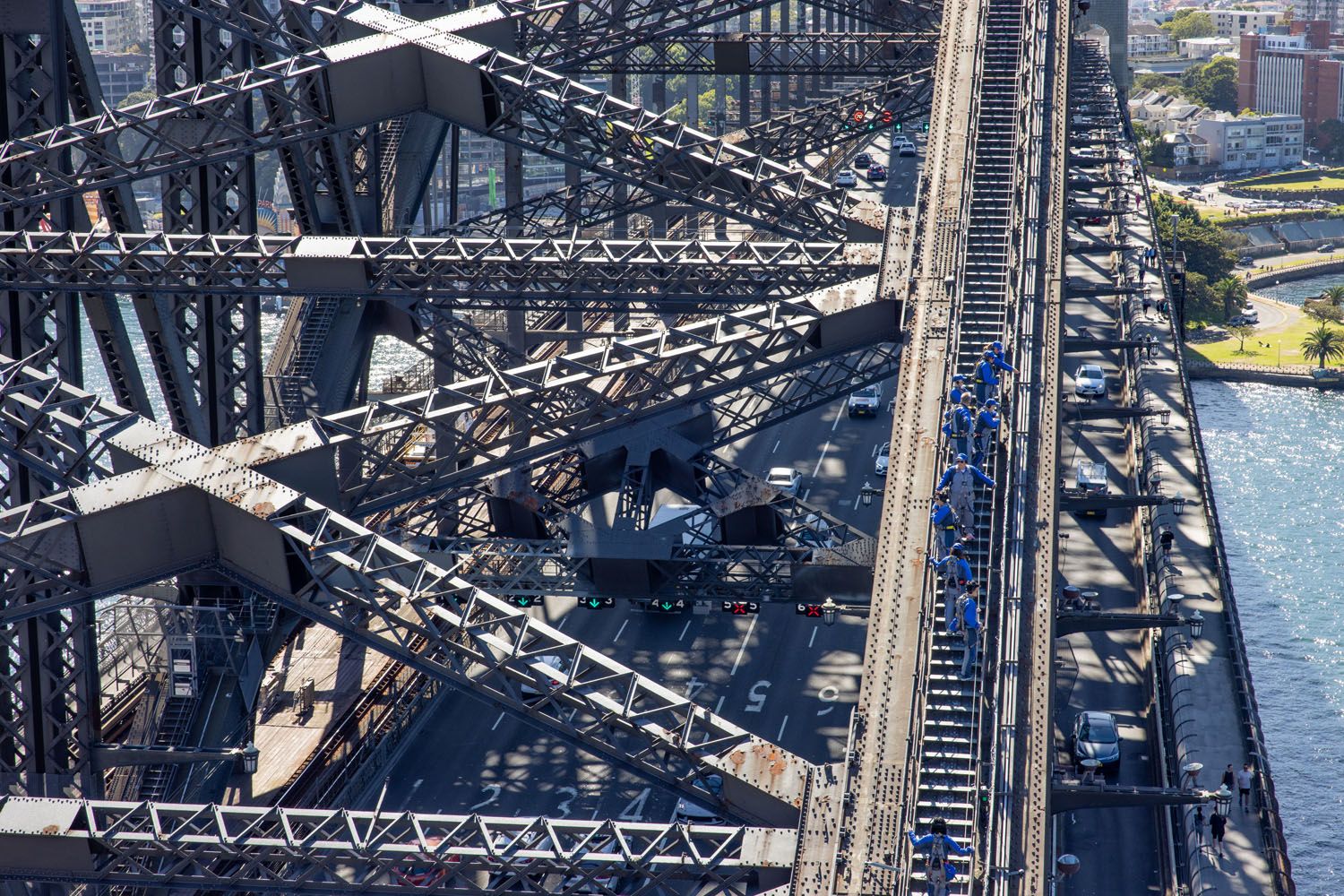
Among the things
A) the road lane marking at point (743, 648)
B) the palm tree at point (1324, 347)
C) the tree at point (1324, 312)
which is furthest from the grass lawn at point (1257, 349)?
the road lane marking at point (743, 648)

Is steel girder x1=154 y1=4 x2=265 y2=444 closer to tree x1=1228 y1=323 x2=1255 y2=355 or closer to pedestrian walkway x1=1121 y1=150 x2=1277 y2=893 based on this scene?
pedestrian walkway x1=1121 y1=150 x2=1277 y2=893

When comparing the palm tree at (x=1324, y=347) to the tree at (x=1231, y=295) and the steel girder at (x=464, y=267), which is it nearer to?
the tree at (x=1231, y=295)

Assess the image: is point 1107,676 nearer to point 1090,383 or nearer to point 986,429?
point 986,429

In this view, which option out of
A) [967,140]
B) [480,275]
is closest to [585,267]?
[480,275]

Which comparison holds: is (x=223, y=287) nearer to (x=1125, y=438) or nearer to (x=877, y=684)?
(x=877, y=684)

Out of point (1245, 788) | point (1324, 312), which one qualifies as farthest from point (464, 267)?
point (1324, 312)

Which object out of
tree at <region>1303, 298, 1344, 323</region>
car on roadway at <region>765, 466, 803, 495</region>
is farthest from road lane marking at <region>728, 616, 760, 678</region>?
tree at <region>1303, 298, 1344, 323</region>

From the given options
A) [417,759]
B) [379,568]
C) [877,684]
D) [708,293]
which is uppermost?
[708,293]
